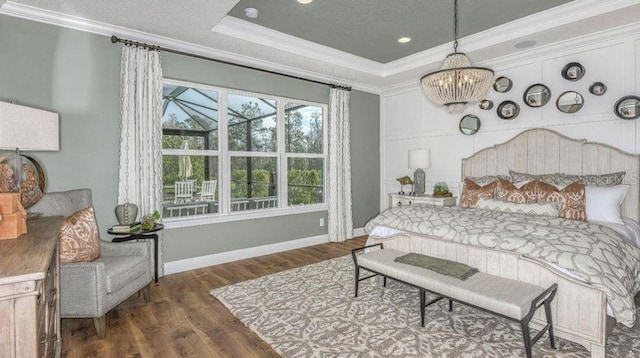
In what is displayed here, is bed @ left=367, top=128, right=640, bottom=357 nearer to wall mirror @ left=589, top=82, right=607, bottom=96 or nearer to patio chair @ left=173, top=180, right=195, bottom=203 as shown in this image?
wall mirror @ left=589, top=82, right=607, bottom=96

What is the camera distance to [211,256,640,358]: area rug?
2.22 m

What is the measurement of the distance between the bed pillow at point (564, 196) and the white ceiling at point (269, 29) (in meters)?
1.78

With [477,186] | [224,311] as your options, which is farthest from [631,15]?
[224,311]

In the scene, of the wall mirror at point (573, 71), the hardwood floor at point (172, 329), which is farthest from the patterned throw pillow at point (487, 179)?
the hardwood floor at point (172, 329)

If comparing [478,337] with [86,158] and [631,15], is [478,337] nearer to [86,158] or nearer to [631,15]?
[631,15]

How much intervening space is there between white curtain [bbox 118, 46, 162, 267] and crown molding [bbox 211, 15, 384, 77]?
0.94 metres

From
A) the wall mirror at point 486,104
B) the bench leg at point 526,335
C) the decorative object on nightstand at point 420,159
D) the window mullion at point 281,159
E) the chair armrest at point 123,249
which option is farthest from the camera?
the decorative object on nightstand at point 420,159

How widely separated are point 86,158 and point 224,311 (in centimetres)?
221

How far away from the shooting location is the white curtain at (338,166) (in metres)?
5.45

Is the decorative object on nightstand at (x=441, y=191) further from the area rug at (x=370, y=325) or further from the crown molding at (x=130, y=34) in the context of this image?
the crown molding at (x=130, y=34)

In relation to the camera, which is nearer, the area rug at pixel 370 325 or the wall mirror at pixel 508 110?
the area rug at pixel 370 325

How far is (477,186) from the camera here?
4.16 m

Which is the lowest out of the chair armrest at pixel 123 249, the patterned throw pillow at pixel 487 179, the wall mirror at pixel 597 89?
the chair armrest at pixel 123 249

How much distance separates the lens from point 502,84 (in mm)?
4594
